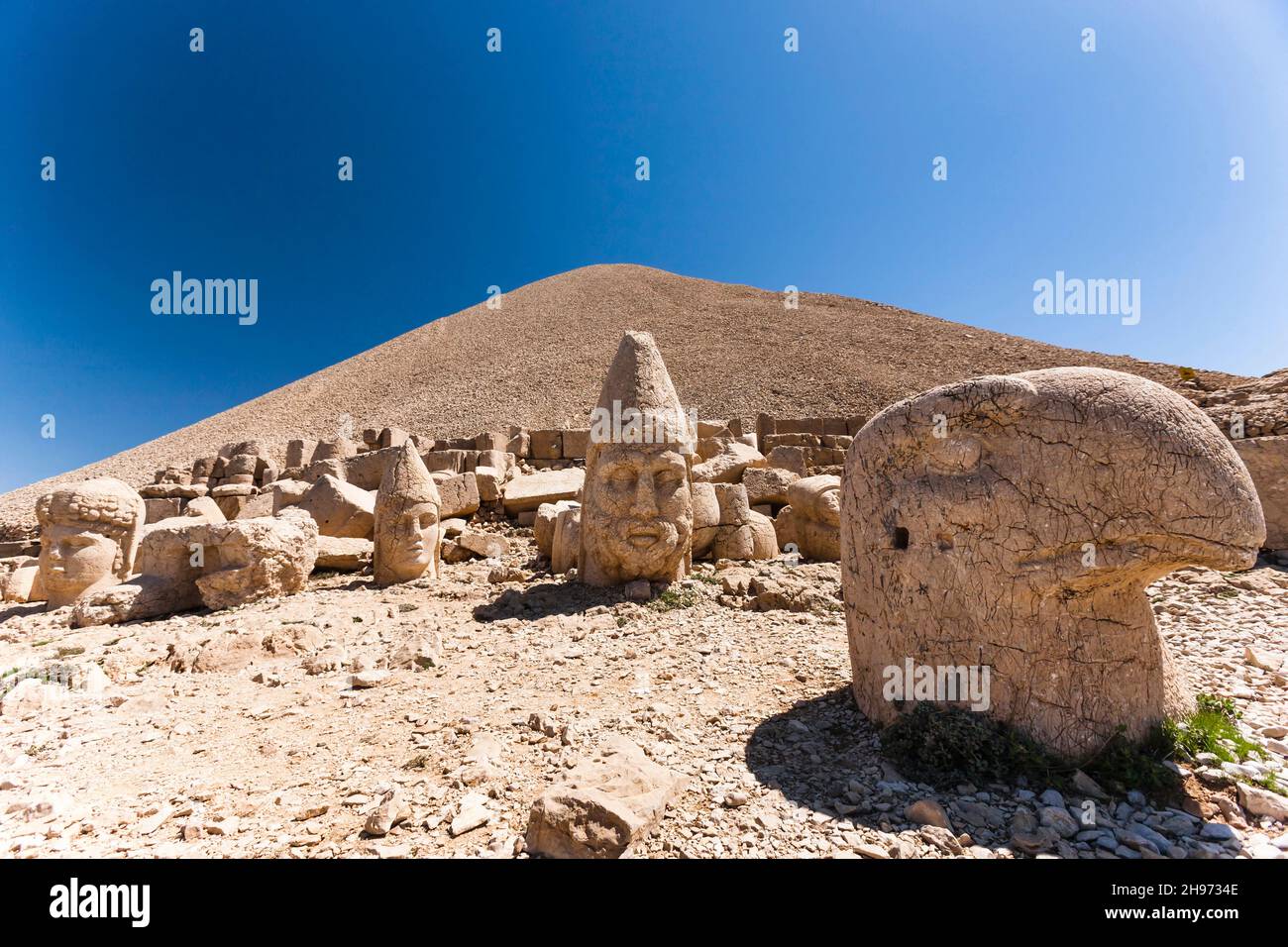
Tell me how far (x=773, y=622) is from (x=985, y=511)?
94.4 inches

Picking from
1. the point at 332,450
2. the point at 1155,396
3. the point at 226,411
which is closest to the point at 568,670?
the point at 1155,396

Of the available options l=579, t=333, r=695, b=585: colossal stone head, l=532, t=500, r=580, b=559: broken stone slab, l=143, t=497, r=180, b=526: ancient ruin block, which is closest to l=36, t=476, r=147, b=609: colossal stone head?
l=532, t=500, r=580, b=559: broken stone slab

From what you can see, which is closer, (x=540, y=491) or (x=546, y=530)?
(x=546, y=530)

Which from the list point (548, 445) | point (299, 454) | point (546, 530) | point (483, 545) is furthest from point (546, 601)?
point (299, 454)

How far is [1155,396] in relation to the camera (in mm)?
2432

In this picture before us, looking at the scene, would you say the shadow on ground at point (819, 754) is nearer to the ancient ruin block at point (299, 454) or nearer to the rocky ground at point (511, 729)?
the rocky ground at point (511, 729)

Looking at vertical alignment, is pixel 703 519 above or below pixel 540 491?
below

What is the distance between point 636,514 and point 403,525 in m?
2.65

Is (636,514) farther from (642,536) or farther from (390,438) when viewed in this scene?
(390,438)

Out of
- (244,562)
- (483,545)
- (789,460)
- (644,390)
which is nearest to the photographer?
(644,390)

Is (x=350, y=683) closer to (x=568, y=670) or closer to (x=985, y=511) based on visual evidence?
(x=568, y=670)

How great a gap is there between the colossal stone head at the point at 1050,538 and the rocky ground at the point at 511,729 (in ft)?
1.22

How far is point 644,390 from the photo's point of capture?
5.55 meters

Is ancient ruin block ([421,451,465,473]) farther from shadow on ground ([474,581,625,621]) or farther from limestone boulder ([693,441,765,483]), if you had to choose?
→ shadow on ground ([474,581,625,621])
